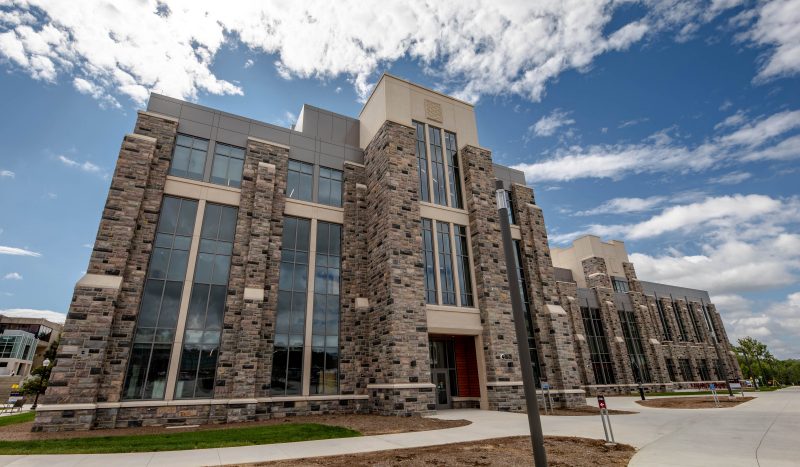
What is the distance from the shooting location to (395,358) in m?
17.2

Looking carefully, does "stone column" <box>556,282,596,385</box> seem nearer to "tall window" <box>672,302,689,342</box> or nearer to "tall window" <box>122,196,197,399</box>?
"tall window" <box>672,302,689,342</box>

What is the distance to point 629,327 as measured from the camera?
4003 cm

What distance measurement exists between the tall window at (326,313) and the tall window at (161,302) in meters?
6.14

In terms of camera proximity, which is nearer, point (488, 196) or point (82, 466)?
point (82, 466)

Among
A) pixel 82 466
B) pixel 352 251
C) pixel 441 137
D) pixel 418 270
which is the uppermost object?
pixel 441 137

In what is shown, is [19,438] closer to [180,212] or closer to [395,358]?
[180,212]

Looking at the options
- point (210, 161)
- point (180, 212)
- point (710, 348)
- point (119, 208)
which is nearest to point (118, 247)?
point (119, 208)

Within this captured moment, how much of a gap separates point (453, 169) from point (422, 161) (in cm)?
227

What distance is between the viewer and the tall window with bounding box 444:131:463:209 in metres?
23.0

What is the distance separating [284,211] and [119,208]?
7.03m

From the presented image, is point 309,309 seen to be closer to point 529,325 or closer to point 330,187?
point 330,187

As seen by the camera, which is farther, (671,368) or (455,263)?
(671,368)

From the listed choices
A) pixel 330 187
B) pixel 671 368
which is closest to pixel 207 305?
pixel 330 187

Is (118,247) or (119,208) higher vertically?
(119,208)
